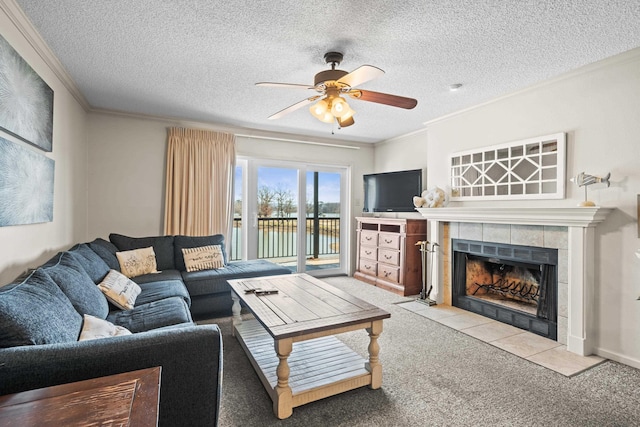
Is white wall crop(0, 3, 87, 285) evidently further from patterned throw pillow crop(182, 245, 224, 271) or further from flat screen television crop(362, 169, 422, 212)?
flat screen television crop(362, 169, 422, 212)

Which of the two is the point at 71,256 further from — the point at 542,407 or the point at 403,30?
Answer: the point at 542,407

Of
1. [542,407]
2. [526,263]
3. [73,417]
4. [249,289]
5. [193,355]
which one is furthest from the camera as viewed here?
[526,263]

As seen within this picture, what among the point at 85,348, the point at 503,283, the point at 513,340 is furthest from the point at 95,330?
the point at 503,283

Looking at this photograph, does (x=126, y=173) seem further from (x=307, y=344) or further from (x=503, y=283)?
(x=503, y=283)

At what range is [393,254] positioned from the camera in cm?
477

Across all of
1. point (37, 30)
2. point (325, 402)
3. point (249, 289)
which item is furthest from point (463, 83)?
point (37, 30)

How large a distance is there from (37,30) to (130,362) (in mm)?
2436

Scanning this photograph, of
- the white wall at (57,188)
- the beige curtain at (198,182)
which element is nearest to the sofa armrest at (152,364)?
the white wall at (57,188)

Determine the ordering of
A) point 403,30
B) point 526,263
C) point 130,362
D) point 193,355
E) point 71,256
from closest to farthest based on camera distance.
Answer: point 130,362 → point 193,355 → point 403,30 → point 71,256 → point 526,263

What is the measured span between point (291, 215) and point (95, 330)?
3.81 m

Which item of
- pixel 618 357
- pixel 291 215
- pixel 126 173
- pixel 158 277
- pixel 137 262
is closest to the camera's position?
pixel 618 357

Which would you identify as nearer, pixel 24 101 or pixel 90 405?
pixel 90 405

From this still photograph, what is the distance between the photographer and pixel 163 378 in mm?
1317

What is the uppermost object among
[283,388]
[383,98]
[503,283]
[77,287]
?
[383,98]
